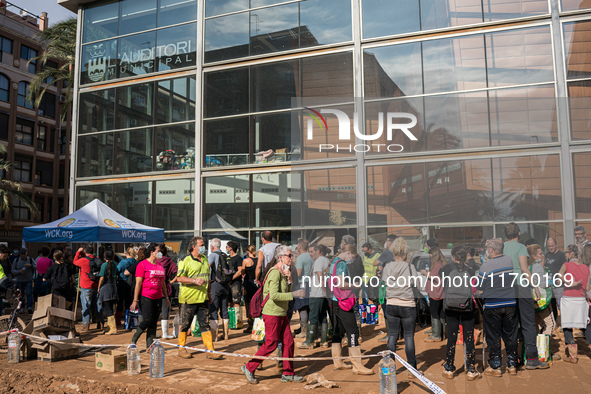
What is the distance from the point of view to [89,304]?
11547 mm

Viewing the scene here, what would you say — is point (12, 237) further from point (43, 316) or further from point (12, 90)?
point (43, 316)

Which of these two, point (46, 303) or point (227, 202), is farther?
point (227, 202)

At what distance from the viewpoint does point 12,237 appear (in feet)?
119

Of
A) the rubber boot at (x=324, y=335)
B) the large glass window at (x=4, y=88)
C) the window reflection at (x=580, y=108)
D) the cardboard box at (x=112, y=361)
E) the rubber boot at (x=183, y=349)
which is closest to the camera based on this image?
the cardboard box at (x=112, y=361)

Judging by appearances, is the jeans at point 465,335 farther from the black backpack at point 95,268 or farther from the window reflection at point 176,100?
the window reflection at point 176,100

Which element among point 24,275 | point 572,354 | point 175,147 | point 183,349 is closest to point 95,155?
point 175,147

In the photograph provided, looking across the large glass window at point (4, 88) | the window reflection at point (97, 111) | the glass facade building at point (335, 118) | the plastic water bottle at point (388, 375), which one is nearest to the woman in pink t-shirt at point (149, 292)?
the plastic water bottle at point (388, 375)

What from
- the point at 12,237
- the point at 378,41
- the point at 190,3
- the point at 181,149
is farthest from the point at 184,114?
the point at 12,237

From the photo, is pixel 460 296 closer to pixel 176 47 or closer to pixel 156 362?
pixel 156 362

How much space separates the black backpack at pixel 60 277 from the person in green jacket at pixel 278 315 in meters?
6.18

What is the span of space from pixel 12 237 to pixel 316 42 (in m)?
31.3

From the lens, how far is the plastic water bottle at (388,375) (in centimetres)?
596

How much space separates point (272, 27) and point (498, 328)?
1346 cm

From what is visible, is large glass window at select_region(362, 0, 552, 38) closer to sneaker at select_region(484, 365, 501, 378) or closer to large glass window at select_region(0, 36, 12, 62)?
sneaker at select_region(484, 365, 501, 378)
